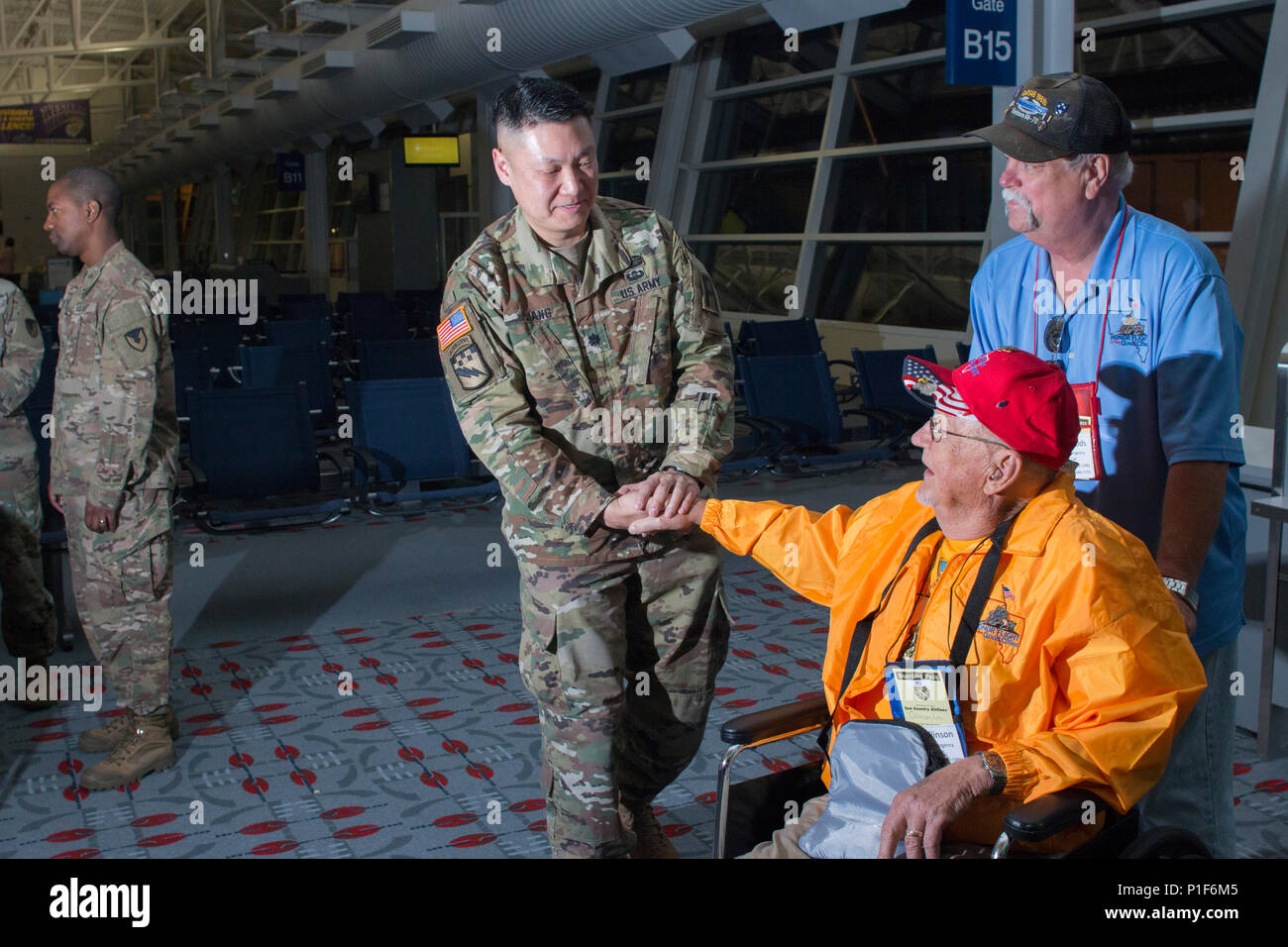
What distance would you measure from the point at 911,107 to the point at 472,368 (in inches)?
368

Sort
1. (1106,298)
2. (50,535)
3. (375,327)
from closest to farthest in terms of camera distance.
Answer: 1. (1106,298)
2. (50,535)
3. (375,327)

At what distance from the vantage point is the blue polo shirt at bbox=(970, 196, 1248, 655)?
71.2 inches

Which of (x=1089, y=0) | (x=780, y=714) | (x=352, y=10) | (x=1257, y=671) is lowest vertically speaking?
(x=1257, y=671)

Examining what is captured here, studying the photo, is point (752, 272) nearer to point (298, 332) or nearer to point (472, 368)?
point (298, 332)

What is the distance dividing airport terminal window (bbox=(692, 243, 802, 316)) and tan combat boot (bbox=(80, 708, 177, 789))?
958 centimetres

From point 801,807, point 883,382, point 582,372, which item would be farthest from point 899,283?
point 801,807

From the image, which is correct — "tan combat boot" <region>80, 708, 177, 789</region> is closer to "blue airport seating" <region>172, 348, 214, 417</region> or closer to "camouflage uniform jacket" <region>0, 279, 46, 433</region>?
"camouflage uniform jacket" <region>0, 279, 46, 433</region>

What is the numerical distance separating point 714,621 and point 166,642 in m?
1.81

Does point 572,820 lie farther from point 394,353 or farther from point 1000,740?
point 394,353

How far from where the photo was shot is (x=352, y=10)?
12.3m

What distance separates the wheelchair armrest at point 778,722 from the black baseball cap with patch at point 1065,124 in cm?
95

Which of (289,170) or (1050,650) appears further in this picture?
(289,170)

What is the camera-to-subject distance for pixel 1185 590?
5.70 feet
